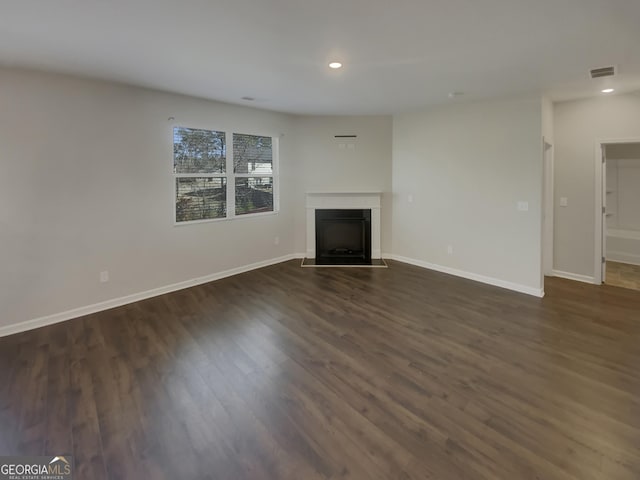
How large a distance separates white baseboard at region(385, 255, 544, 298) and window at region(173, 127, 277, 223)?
2.65 meters

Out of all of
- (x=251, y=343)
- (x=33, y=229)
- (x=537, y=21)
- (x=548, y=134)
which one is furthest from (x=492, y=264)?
(x=33, y=229)

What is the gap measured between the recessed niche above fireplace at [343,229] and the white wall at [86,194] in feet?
6.37

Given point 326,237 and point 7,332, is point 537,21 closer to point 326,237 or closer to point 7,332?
point 326,237

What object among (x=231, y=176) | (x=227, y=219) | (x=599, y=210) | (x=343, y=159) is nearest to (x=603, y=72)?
(x=599, y=210)

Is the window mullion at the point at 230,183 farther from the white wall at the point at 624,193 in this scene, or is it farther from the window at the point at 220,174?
the white wall at the point at 624,193

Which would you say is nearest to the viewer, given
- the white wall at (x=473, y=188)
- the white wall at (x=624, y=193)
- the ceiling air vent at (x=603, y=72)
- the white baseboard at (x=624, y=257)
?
the ceiling air vent at (x=603, y=72)

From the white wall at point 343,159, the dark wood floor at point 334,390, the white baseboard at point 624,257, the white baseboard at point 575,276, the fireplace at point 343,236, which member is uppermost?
the white wall at point 343,159

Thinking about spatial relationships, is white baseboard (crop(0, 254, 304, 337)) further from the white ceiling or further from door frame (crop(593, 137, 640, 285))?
door frame (crop(593, 137, 640, 285))

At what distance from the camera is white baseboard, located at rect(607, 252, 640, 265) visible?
5.64 metres

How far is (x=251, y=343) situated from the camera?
3055mm

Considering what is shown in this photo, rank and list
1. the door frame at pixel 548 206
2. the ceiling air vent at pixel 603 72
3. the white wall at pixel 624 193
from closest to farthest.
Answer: the ceiling air vent at pixel 603 72
the door frame at pixel 548 206
the white wall at pixel 624 193

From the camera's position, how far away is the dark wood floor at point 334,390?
1767 mm

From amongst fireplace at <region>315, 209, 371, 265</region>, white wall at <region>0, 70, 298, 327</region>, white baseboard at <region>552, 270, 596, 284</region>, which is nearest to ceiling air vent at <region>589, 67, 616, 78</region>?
white baseboard at <region>552, 270, 596, 284</region>

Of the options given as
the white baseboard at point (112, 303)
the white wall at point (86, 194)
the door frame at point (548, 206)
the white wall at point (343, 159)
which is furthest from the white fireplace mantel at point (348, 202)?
the door frame at point (548, 206)
